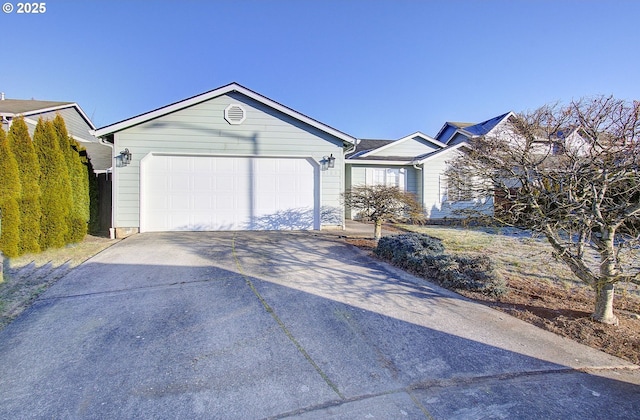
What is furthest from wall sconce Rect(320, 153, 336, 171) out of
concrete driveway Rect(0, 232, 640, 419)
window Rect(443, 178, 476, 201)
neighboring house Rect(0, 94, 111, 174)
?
neighboring house Rect(0, 94, 111, 174)

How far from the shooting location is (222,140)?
9648 mm

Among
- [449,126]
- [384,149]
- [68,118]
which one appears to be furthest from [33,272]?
[449,126]

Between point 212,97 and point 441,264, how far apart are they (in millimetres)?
7931

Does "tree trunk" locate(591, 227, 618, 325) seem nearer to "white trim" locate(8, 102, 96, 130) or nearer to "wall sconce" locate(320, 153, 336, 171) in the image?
"wall sconce" locate(320, 153, 336, 171)

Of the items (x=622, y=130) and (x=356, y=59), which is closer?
(x=622, y=130)

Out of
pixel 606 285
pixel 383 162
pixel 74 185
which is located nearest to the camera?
pixel 606 285

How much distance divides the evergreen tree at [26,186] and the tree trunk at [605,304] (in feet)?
32.7

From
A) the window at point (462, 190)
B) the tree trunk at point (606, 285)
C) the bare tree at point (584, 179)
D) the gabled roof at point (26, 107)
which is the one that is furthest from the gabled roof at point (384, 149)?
the gabled roof at point (26, 107)

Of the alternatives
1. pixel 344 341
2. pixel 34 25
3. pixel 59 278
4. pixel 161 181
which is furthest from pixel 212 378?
pixel 34 25

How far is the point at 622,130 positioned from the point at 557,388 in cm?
311

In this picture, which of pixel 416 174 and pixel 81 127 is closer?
pixel 416 174

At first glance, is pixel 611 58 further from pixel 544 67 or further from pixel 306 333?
pixel 306 333

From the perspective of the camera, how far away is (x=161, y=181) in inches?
373

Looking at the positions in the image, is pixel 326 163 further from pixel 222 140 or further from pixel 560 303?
pixel 560 303
